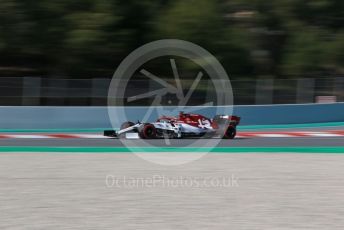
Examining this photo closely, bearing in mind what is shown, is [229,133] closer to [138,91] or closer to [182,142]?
[182,142]

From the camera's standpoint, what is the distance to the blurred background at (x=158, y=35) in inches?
928

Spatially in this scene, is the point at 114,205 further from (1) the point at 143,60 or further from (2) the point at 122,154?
(1) the point at 143,60

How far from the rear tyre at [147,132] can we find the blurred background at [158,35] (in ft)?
31.5

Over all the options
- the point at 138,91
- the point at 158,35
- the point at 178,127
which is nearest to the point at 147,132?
the point at 178,127

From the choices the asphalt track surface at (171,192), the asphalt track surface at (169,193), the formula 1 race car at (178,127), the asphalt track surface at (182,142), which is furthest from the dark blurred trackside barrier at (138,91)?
the asphalt track surface at (169,193)

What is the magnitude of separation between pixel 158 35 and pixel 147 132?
12.5 m

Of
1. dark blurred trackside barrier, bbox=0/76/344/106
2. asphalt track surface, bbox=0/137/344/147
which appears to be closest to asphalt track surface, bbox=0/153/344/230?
asphalt track surface, bbox=0/137/344/147

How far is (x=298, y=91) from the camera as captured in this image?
62.4 feet

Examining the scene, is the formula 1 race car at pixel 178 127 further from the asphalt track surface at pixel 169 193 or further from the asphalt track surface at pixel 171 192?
the asphalt track surface at pixel 169 193

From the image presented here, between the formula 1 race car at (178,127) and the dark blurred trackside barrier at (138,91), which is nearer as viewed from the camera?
the formula 1 race car at (178,127)

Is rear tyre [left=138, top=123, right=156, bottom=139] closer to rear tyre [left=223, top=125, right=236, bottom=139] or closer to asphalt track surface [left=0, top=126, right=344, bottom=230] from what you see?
asphalt track surface [left=0, top=126, right=344, bottom=230]

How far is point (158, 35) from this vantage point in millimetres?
24766

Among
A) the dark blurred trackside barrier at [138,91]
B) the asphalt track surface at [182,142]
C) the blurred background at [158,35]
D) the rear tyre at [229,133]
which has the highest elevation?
the blurred background at [158,35]

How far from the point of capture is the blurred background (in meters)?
23.6
